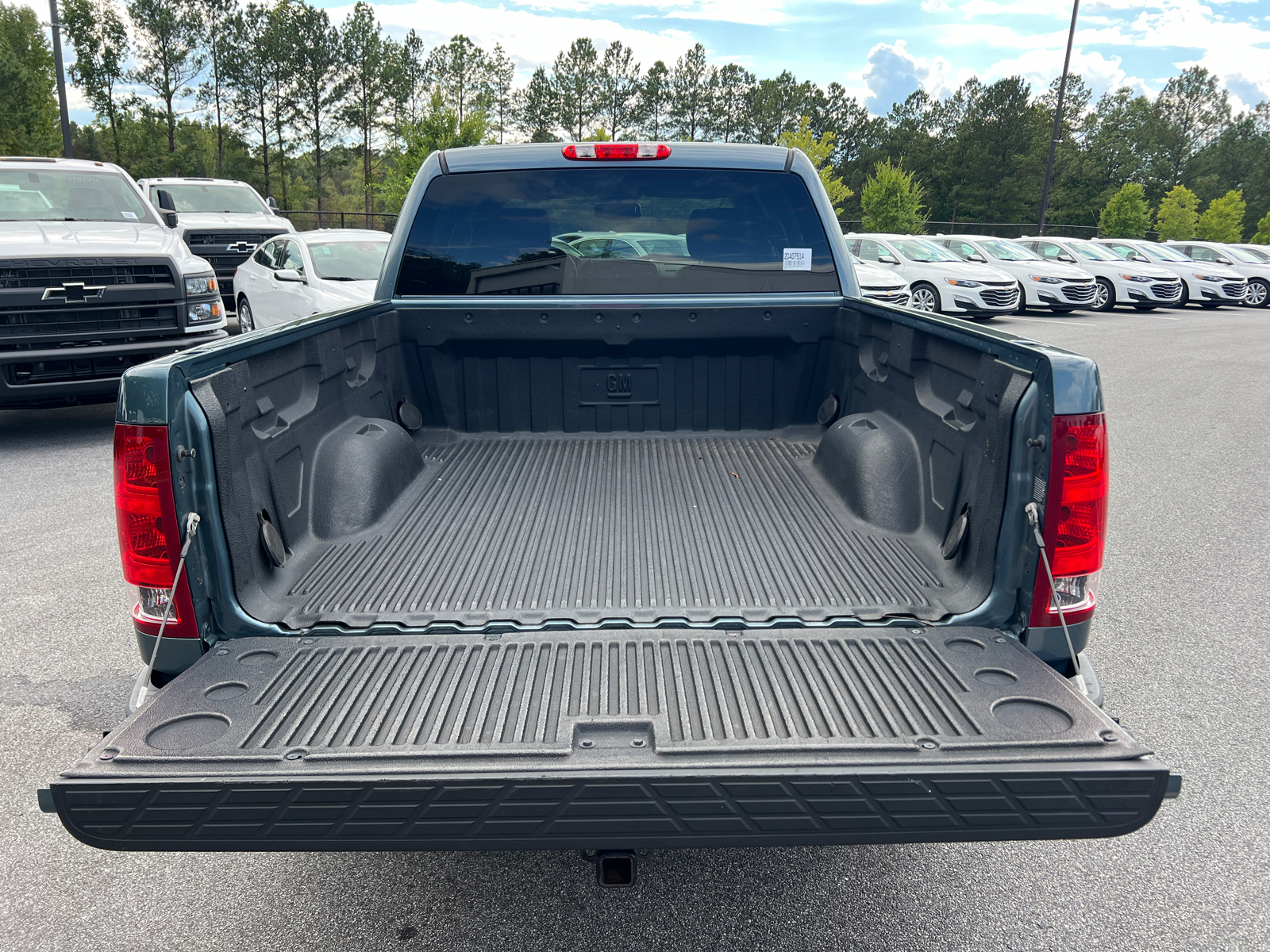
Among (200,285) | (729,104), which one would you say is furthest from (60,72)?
(729,104)

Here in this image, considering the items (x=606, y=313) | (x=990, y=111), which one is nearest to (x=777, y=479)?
(x=606, y=313)

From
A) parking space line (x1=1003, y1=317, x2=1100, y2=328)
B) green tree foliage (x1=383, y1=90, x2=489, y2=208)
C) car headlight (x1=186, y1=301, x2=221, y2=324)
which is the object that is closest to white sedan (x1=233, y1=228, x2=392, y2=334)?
car headlight (x1=186, y1=301, x2=221, y2=324)

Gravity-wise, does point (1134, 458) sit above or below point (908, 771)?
below

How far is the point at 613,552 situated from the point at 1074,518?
1431 mm

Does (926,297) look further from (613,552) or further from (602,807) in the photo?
(602,807)

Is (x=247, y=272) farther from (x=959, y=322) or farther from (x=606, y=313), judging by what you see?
(x=959, y=322)

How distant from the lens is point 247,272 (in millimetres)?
11625

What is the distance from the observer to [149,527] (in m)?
2.14

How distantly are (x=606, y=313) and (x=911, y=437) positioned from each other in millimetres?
1515

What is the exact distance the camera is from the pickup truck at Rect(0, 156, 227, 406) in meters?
6.95

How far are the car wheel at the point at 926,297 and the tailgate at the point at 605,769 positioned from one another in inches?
656

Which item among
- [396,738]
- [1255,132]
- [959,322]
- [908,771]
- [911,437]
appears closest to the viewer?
[908,771]

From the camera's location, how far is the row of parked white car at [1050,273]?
1730 centimetres

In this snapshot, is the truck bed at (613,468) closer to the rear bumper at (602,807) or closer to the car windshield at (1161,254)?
the rear bumper at (602,807)
